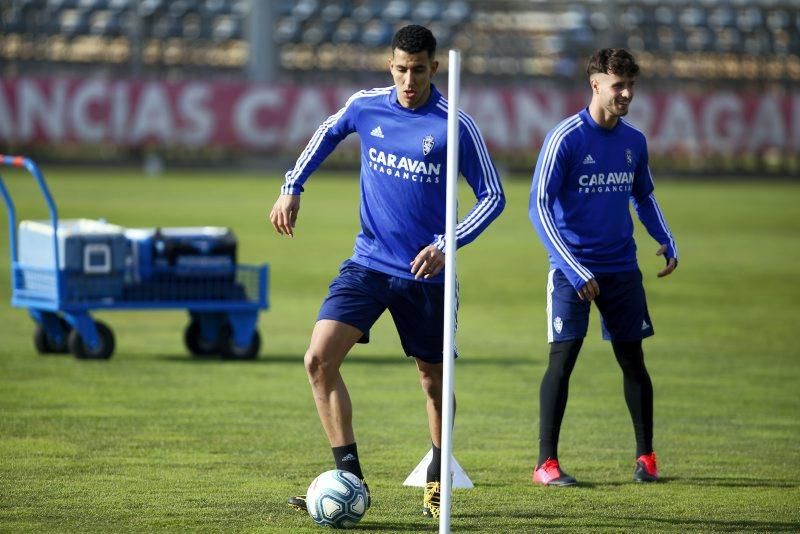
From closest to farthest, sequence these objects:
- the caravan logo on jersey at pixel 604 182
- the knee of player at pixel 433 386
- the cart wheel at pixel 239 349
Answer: the knee of player at pixel 433 386 < the caravan logo on jersey at pixel 604 182 < the cart wheel at pixel 239 349

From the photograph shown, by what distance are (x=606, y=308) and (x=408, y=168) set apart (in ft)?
5.35

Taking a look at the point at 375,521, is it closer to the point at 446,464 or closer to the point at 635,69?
the point at 446,464

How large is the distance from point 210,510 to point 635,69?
3.10 meters

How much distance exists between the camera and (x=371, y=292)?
264 inches

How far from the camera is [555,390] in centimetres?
757

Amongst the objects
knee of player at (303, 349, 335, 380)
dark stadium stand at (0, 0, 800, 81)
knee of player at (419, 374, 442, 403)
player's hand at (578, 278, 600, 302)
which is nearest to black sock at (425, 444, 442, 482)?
knee of player at (419, 374, 442, 403)

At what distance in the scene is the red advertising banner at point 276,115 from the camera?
133 ft

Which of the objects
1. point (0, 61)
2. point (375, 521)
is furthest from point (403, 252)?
point (0, 61)

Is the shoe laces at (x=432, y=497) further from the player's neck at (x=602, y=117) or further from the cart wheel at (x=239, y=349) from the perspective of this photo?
the cart wheel at (x=239, y=349)

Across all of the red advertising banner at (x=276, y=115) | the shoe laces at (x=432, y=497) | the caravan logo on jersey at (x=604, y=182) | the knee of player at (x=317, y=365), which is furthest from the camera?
the red advertising banner at (x=276, y=115)

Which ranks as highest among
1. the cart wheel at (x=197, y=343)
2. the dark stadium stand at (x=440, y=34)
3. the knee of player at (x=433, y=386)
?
the knee of player at (x=433, y=386)

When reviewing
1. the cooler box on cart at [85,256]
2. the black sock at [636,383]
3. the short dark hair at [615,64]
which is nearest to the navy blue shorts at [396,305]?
the black sock at [636,383]

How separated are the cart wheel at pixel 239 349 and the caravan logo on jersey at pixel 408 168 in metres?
5.40

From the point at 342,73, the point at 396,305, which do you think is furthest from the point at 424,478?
the point at 342,73
